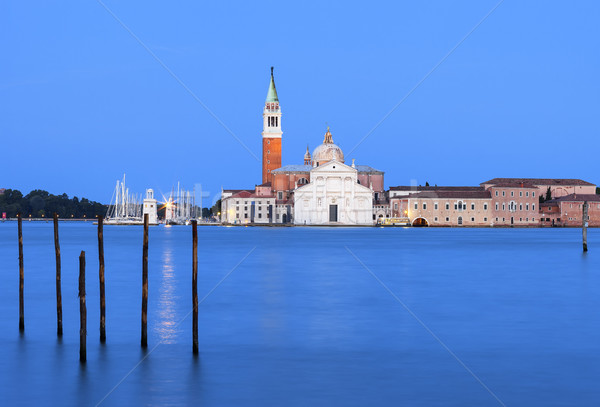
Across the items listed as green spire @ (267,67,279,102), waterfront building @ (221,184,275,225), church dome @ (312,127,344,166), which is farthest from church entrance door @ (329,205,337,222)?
green spire @ (267,67,279,102)

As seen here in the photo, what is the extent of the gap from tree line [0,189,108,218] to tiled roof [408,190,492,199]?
288 ft

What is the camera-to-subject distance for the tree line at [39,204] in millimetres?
166750

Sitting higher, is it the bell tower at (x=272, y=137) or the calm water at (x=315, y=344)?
the bell tower at (x=272, y=137)

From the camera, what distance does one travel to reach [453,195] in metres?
104

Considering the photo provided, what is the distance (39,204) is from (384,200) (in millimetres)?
87302

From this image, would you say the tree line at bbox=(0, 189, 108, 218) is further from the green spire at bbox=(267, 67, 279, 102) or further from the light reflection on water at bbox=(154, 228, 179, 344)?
the light reflection on water at bbox=(154, 228, 179, 344)

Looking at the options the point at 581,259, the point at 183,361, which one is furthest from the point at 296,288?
the point at 581,259

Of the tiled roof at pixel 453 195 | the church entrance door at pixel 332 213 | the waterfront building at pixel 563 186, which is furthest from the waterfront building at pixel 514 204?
the church entrance door at pixel 332 213

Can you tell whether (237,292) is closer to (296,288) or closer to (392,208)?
(296,288)

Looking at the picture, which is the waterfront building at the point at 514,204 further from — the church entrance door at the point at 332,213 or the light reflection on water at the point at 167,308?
the light reflection on water at the point at 167,308

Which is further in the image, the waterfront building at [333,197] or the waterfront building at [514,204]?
the waterfront building at [333,197]

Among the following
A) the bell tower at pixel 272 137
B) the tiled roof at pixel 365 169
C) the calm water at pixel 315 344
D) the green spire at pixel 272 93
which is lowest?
the calm water at pixel 315 344

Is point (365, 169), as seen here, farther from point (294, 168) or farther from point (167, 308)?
point (167, 308)

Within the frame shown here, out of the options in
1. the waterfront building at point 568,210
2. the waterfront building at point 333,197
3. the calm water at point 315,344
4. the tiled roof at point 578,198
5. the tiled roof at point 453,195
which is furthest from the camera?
the waterfront building at point 568,210
